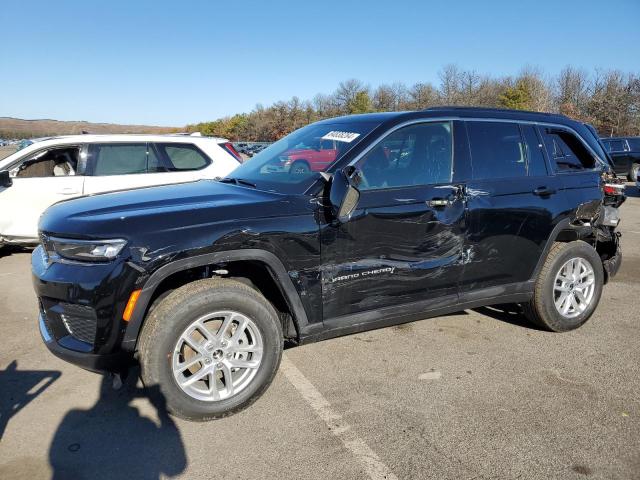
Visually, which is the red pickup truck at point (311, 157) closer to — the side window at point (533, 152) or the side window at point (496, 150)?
the side window at point (496, 150)

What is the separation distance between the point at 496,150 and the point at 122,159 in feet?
17.3

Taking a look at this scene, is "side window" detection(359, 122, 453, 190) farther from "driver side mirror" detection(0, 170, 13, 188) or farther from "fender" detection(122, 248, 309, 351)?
"driver side mirror" detection(0, 170, 13, 188)

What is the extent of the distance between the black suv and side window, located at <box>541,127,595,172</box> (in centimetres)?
3

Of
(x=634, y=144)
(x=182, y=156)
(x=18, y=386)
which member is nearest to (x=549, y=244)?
(x=18, y=386)

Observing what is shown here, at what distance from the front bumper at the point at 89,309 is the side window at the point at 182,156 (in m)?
4.47

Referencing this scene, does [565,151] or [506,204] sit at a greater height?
[565,151]

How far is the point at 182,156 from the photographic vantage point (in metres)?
7.15

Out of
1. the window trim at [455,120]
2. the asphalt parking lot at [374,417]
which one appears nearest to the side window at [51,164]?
the asphalt parking lot at [374,417]

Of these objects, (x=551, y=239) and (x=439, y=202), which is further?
(x=551, y=239)

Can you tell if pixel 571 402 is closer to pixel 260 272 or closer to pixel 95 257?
pixel 260 272

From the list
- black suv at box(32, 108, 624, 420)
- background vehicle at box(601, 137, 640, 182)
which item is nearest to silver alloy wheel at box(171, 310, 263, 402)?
black suv at box(32, 108, 624, 420)

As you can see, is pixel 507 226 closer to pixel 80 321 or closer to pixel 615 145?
pixel 80 321

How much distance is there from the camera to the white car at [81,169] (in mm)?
6562

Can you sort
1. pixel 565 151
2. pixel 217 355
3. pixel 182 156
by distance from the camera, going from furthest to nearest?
pixel 182 156 → pixel 565 151 → pixel 217 355
